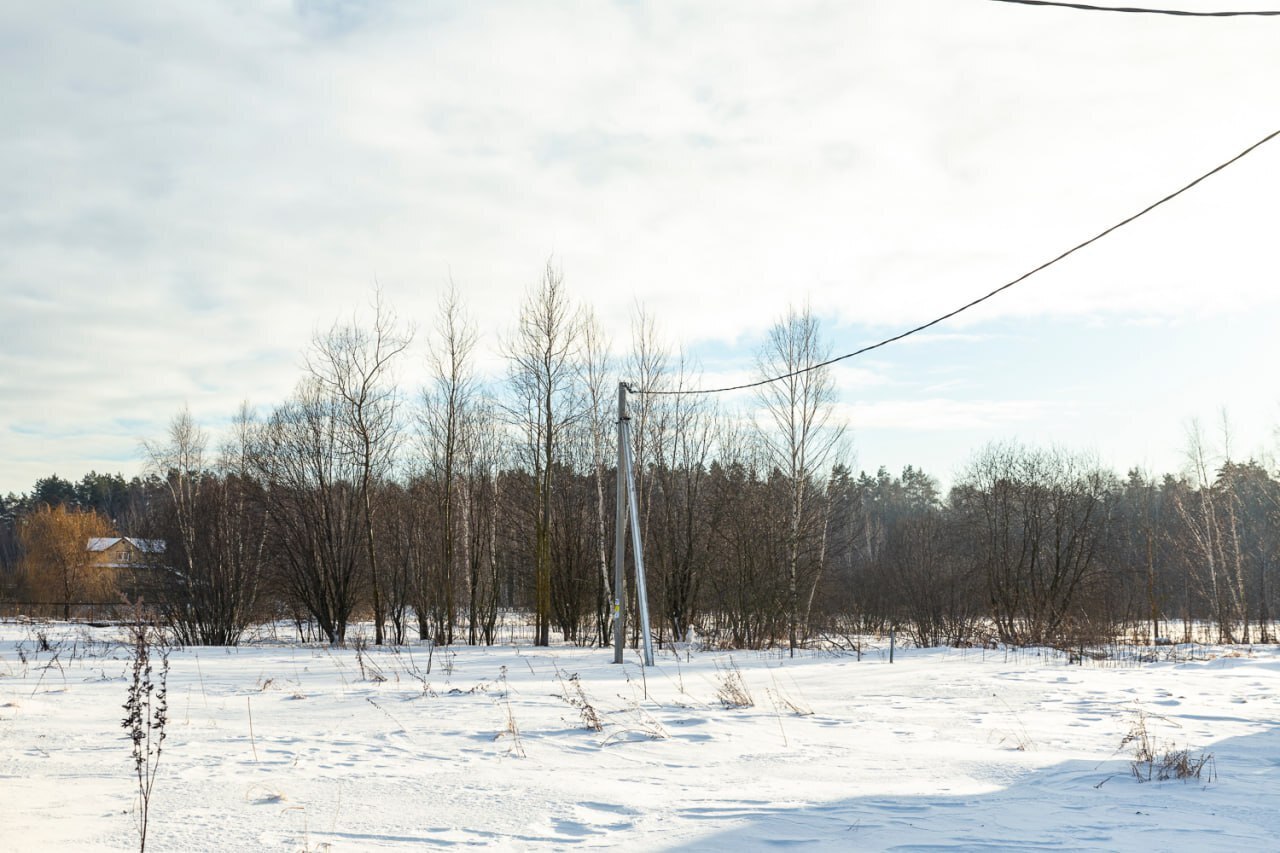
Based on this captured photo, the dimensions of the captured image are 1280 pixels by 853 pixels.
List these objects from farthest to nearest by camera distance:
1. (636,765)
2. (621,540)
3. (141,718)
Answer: (621,540) → (636,765) → (141,718)

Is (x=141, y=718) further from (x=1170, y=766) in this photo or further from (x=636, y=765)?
(x=1170, y=766)

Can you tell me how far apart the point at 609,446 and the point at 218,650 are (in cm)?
1338

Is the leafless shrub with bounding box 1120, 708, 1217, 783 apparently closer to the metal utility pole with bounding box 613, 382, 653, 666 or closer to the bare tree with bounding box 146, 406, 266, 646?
the metal utility pole with bounding box 613, 382, 653, 666

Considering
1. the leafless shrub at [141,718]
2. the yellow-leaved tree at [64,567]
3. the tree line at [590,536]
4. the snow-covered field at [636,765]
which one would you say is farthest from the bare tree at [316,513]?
the yellow-leaved tree at [64,567]

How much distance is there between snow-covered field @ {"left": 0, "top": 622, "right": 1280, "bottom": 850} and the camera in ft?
16.7

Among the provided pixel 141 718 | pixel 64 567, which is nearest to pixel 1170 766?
pixel 141 718

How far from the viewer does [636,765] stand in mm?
7129

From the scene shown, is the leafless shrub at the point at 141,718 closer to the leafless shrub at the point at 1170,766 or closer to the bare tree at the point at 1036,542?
the leafless shrub at the point at 1170,766

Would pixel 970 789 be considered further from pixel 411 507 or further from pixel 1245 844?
pixel 411 507

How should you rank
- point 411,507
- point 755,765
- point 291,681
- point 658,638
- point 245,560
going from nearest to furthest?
point 755,765 < point 291,681 < point 658,638 < point 245,560 < point 411,507

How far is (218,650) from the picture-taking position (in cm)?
2033

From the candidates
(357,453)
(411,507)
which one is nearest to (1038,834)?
(357,453)

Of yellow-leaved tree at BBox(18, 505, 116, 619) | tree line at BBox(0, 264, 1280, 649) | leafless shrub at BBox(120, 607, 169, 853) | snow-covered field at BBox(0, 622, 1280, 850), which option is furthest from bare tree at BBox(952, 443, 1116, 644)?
yellow-leaved tree at BBox(18, 505, 116, 619)

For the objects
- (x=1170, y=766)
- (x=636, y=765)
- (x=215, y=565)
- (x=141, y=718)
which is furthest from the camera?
(x=215, y=565)
